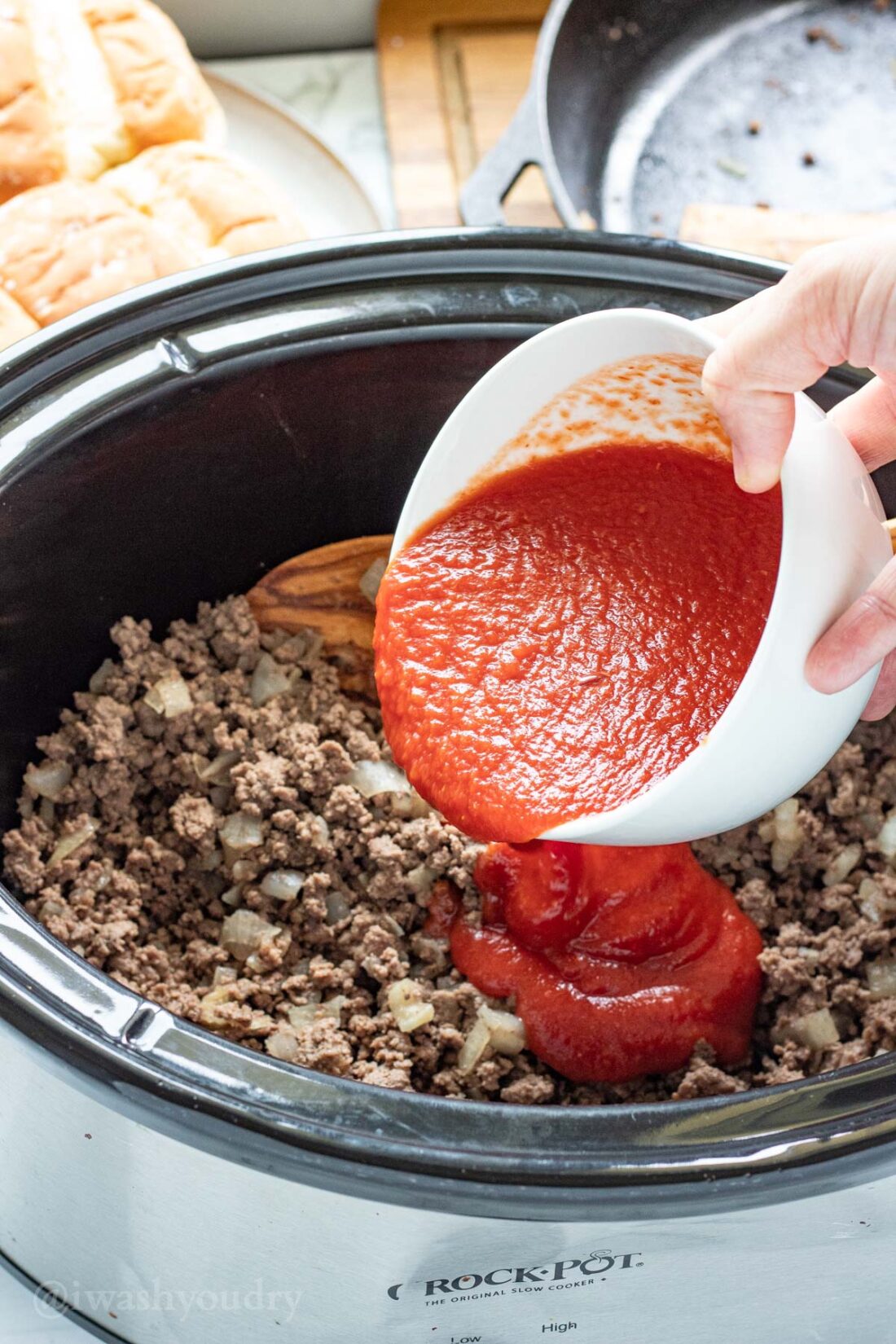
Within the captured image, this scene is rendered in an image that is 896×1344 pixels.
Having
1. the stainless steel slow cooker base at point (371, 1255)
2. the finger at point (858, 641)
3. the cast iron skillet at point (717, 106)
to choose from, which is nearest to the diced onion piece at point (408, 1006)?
the stainless steel slow cooker base at point (371, 1255)

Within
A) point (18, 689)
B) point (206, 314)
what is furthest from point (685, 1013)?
point (206, 314)

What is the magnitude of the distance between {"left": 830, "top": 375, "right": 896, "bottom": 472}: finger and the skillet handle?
65 cm

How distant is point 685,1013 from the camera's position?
124 cm

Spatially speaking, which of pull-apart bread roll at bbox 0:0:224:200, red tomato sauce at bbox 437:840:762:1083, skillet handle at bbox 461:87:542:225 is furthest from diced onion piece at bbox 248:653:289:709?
pull-apart bread roll at bbox 0:0:224:200

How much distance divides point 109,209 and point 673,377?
823 mm

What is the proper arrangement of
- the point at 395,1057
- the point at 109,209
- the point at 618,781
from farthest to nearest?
the point at 109,209
the point at 395,1057
the point at 618,781

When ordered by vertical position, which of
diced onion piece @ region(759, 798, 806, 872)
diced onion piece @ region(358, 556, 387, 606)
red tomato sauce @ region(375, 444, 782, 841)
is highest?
red tomato sauce @ region(375, 444, 782, 841)

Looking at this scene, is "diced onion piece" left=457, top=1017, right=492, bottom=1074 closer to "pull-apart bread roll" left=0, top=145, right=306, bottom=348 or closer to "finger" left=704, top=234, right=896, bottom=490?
"finger" left=704, top=234, right=896, bottom=490

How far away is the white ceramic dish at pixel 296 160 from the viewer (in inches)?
78.5

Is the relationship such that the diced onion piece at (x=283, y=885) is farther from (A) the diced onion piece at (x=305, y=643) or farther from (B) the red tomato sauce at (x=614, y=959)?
(A) the diced onion piece at (x=305, y=643)

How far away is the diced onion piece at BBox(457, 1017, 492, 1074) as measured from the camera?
1.22 metres

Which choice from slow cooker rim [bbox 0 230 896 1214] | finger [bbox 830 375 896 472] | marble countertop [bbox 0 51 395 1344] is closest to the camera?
slow cooker rim [bbox 0 230 896 1214]

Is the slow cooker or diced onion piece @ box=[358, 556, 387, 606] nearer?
the slow cooker

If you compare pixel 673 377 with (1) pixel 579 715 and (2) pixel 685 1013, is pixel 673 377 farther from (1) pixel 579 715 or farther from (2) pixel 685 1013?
(2) pixel 685 1013
